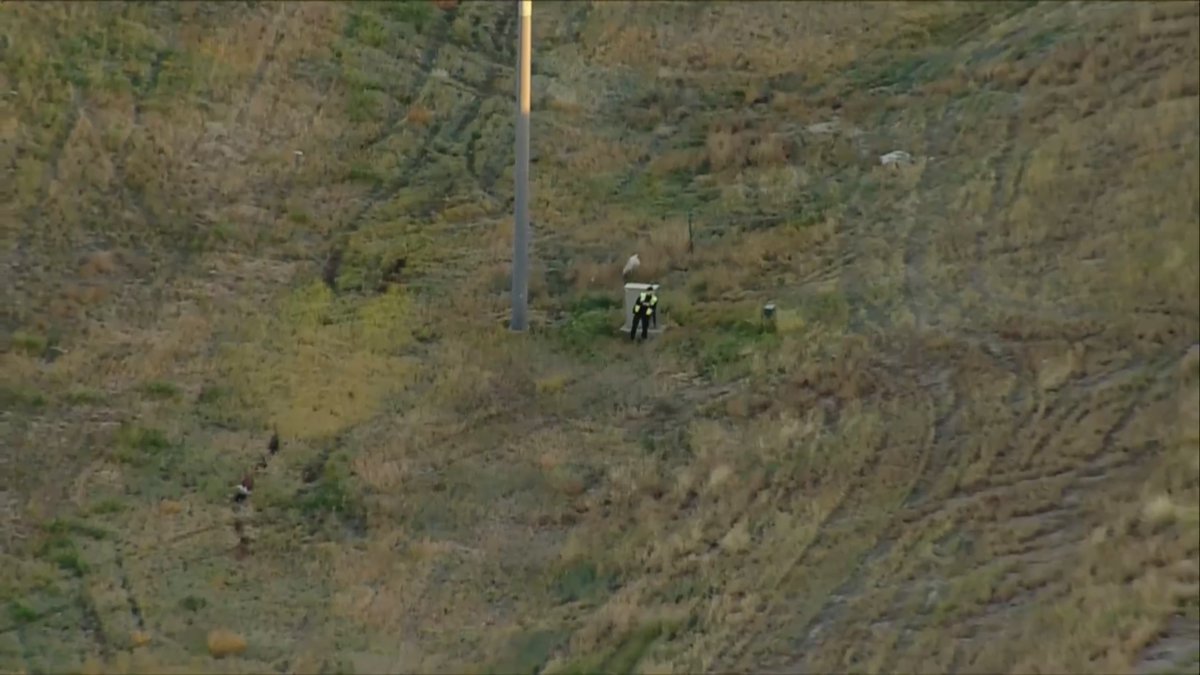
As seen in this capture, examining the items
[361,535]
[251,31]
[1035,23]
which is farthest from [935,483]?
[251,31]

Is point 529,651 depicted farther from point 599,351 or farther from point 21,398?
point 21,398

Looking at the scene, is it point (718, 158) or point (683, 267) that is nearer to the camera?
point (683, 267)

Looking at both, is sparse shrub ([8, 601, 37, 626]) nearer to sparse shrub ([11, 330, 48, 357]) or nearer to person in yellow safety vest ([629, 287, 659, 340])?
sparse shrub ([11, 330, 48, 357])

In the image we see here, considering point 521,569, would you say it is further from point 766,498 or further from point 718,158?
point 718,158

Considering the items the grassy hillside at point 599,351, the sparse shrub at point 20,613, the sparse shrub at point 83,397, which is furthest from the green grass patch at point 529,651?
the sparse shrub at point 83,397

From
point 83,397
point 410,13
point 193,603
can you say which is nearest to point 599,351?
point 83,397

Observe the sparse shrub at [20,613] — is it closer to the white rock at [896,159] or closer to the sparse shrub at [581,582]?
the sparse shrub at [581,582]
